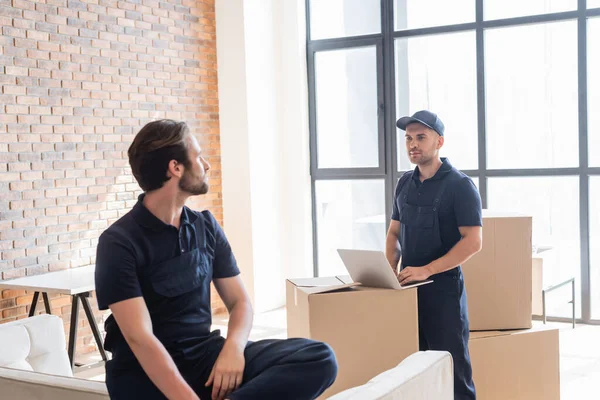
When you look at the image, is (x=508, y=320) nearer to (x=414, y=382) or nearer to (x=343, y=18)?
(x=414, y=382)

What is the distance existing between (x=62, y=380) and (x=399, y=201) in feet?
5.79

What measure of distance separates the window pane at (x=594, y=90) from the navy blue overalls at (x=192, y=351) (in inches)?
172

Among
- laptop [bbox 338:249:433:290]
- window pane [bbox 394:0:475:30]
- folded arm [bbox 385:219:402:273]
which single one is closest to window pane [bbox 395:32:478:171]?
window pane [bbox 394:0:475:30]

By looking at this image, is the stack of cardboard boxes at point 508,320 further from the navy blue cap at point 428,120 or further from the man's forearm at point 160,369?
the man's forearm at point 160,369

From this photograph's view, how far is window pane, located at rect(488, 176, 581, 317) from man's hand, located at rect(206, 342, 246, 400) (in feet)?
13.9

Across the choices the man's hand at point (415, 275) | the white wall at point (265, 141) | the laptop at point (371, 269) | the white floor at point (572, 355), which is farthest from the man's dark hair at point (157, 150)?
the white wall at point (265, 141)

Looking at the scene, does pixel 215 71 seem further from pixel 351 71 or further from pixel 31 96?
pixel 31 96

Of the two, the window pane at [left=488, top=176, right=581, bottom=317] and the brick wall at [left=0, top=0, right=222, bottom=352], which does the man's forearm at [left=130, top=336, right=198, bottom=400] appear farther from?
the window pane at [left=488, top=176, right=581, bottom=317]

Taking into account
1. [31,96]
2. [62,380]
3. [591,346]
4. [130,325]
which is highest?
[31,96]

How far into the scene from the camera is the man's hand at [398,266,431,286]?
2.93m

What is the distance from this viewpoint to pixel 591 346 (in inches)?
195

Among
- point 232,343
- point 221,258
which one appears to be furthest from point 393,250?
point 232,343

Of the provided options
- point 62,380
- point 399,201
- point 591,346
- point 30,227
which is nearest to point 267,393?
point 62,380

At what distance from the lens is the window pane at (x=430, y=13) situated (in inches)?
232
